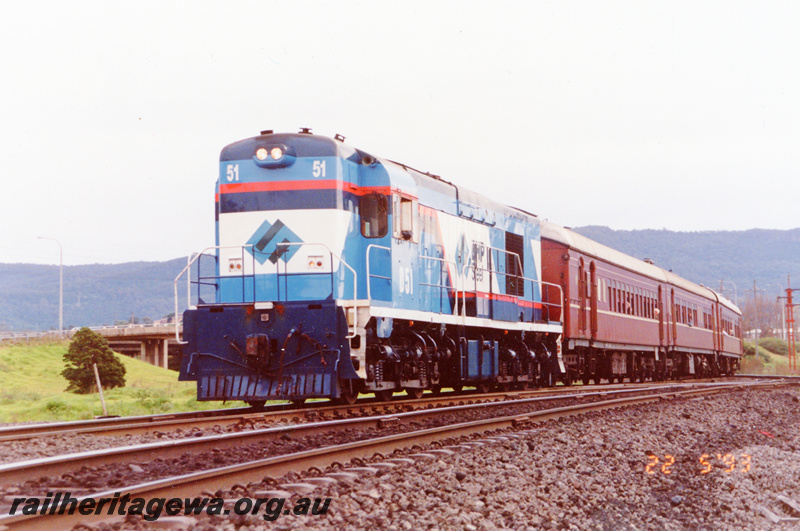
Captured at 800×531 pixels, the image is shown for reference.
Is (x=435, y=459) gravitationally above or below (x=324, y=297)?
below

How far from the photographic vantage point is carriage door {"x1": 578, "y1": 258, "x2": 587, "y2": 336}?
21.1 meters

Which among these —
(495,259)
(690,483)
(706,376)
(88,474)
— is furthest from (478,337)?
(706,376)

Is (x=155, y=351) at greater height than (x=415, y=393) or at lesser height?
greater

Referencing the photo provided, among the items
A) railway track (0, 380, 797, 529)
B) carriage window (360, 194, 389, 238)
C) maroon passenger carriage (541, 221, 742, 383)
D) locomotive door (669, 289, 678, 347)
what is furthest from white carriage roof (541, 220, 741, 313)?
railway track (0, 380, 797, 529)

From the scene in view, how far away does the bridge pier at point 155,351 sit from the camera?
63706 millimetres

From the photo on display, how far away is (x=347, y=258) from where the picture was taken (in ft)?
41.9

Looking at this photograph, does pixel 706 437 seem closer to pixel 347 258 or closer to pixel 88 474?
pixel 347 258

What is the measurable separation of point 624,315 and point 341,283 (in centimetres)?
1437

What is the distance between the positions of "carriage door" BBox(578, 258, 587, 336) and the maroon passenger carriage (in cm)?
2

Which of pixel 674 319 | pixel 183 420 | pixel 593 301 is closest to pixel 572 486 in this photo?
pixel 183 420

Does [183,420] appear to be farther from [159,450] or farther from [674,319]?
[674,319]

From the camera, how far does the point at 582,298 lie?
70.0ft

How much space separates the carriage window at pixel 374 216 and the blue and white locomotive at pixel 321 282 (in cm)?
2

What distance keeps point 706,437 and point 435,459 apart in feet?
16.0
